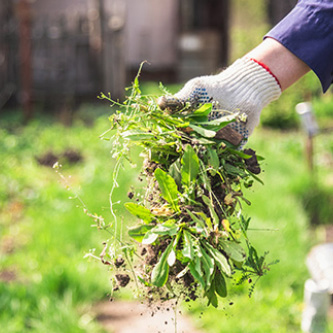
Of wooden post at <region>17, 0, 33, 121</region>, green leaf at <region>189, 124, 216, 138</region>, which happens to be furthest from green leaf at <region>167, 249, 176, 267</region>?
wooden post at <region>17, 0, 33, 121</region>

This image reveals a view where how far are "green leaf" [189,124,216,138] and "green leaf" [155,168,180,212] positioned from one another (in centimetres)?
17

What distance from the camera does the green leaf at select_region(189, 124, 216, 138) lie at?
159 cm

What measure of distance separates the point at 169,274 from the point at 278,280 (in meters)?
2.44

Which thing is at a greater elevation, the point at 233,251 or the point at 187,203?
the point at 187,203

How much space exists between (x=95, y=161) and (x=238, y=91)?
4.32 m

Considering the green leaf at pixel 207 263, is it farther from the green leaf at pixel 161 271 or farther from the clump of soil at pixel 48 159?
the clump of soil at pixel 48 159

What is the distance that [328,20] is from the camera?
1.91 m

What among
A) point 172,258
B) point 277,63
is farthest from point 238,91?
point 172,258

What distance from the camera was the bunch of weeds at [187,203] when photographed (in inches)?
60.2

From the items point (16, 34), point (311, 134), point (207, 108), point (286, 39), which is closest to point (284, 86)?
point (286, 39)

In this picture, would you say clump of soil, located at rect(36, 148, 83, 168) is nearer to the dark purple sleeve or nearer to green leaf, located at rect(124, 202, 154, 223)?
the dark purple sleeve

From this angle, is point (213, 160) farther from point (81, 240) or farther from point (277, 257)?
point (81, 240)

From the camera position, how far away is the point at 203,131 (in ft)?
5.31

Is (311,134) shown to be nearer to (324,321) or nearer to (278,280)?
(278,280)
